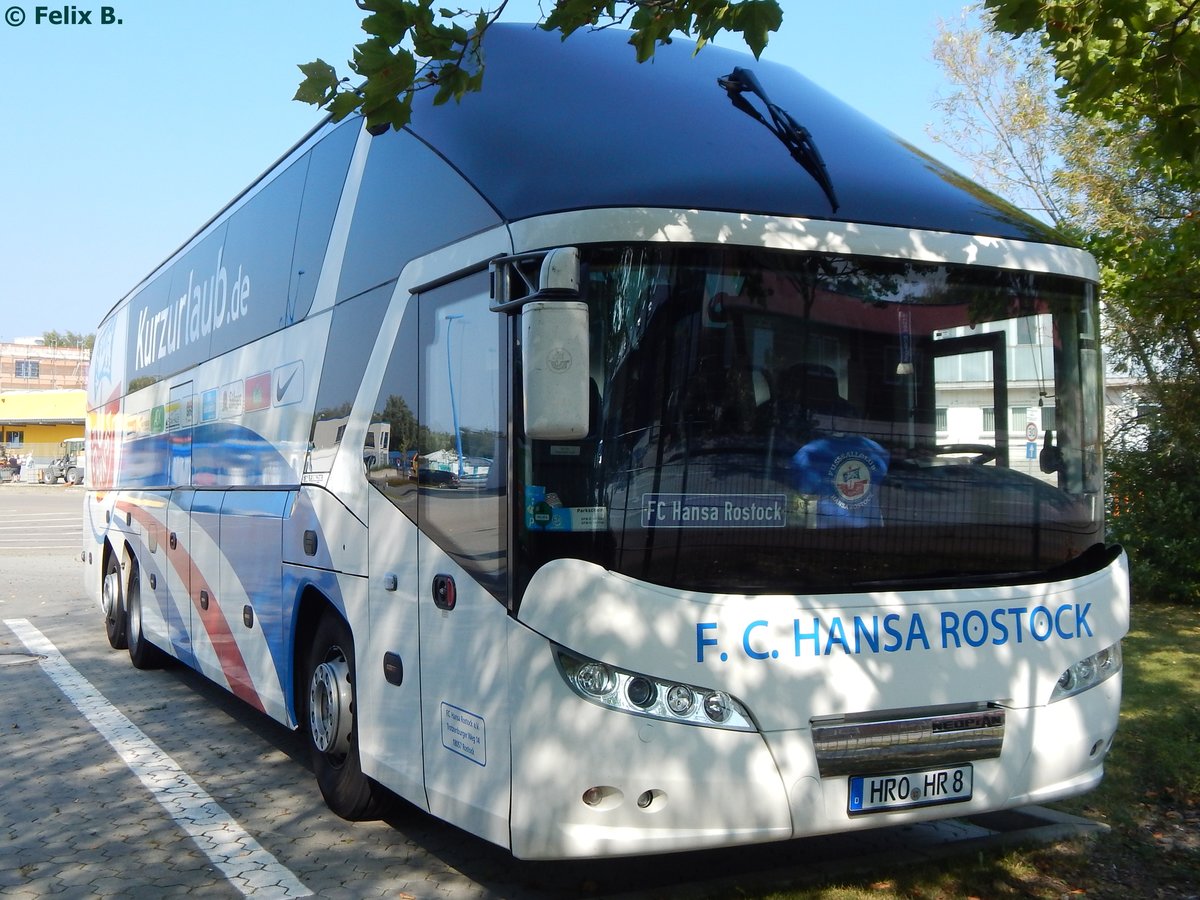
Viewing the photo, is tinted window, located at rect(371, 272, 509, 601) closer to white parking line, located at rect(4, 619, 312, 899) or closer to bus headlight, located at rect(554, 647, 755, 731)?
bus headlight, located at rect(554, 647, 755, 731)

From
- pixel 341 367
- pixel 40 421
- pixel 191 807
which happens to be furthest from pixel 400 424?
pixel 40 421

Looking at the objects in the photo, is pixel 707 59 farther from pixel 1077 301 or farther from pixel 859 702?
pixel 859 702

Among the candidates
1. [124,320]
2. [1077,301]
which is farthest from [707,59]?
[124,320]

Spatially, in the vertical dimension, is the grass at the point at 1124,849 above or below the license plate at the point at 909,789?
below

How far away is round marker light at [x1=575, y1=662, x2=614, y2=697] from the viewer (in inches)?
172

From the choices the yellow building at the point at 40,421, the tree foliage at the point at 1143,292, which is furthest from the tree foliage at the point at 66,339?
the tree foliage at the point at 1143,292

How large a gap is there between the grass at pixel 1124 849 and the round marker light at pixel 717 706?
112 cm

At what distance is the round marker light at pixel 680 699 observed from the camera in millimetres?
4367

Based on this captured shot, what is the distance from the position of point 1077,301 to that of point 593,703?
9.47 ft

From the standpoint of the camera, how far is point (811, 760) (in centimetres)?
448

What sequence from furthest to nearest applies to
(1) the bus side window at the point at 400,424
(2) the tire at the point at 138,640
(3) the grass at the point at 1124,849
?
(2) the tire at the point at 138,640
(1) the bus side window at the point at 400,424
(3) the grass at the point at 1124,849

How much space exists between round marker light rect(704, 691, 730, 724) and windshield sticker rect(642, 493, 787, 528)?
631 millimetres

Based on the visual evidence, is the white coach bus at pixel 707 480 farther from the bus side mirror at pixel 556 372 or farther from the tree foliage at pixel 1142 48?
the tree foliage at pixel 1142 48

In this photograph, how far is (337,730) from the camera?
629cm
